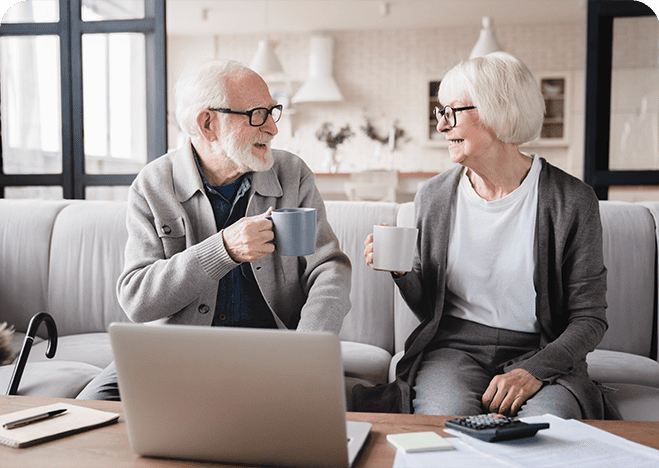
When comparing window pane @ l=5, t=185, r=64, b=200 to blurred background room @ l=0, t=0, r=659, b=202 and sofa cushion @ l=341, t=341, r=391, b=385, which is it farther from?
sofa cushion @ l=341, t=341, r=391, b=385

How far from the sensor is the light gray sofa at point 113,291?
1.66 m

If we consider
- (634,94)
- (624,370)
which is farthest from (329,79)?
(624,370)

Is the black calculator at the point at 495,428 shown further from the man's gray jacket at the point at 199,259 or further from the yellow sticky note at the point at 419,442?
the man's gray jacket at the point at 199,259

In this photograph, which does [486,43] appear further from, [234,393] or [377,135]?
[234,393]

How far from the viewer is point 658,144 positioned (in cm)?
236

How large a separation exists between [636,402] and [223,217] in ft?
3.63

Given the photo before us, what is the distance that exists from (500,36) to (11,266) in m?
6.73

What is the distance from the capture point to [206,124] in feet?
4.76

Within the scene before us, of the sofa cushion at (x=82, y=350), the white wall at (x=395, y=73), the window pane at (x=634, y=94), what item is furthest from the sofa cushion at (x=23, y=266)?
the white wall at (x=395, y=73)

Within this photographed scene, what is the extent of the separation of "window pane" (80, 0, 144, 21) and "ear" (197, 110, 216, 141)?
1448mm

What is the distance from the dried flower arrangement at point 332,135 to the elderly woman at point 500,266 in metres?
5.36

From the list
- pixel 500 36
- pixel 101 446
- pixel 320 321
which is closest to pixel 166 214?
pixel 320 321

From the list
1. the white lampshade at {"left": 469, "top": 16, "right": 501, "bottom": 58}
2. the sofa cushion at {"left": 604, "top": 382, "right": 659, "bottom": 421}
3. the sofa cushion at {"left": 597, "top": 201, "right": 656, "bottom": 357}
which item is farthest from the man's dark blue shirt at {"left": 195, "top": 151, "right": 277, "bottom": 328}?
the white lampshade at {"left": 469, "top": 16, "right": 501, "bottom": 58}

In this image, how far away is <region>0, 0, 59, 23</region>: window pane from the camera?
2699mm
